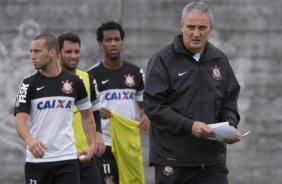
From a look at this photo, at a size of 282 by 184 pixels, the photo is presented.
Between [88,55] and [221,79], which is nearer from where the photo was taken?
[221,79]

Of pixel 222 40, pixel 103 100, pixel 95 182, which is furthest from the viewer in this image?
pixel 222 40

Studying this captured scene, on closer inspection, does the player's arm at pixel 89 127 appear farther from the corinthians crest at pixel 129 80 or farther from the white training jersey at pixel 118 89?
the corinthians crest at pixel 129 80

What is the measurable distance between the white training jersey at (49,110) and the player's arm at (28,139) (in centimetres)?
7

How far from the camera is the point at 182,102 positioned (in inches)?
270

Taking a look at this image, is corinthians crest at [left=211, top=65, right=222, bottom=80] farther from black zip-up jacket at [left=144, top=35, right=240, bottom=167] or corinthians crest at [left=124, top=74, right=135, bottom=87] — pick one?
corinthians crest at [left=124, top=74, right=135, bottom=87]

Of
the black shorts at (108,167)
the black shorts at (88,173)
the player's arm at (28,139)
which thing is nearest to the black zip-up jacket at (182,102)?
the player's arm at (28,139)

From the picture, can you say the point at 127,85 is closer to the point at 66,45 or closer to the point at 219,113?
the point at 66,45

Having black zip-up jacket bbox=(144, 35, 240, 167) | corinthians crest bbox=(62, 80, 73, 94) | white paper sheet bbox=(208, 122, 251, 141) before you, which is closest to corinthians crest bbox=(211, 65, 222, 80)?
black zip-up jacket bbox=(144, 35, 240, 167)

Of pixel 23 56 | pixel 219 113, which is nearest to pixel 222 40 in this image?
pixel 23 56

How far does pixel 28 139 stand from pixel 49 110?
0.43 meters

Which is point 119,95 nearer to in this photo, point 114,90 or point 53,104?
point 114,90

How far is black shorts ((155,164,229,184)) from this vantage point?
6922mm

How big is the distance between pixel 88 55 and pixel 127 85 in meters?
1.65

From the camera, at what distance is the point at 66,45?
30.7 feet
